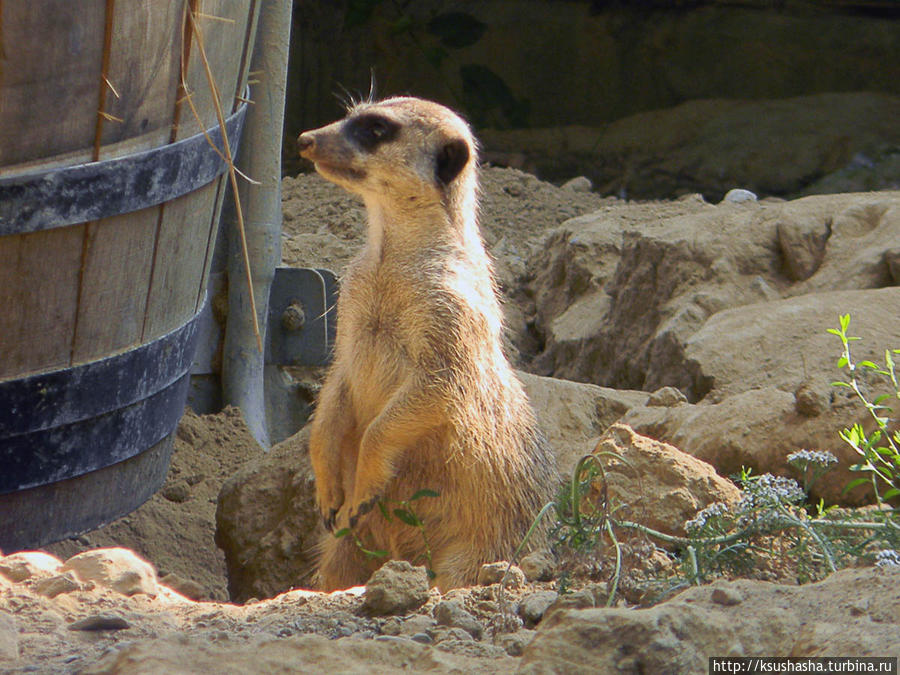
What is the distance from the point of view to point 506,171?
712 cm

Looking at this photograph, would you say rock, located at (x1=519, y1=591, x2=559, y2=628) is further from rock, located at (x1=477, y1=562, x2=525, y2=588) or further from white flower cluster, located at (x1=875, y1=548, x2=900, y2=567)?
white flower cluster, located at (x1=875, y1=548, x2=900, y2=567)

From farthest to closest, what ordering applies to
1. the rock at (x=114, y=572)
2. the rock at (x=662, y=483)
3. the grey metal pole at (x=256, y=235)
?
the grey metal pole at (x=256, y=235)
the rock at (x=662, y=483)
the rock at (x=114, y=572)

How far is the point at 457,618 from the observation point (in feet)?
6.72

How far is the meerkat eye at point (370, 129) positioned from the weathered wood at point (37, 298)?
817mm

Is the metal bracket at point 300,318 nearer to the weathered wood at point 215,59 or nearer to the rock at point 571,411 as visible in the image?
the rock at point 571,411

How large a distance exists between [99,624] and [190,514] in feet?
6.36

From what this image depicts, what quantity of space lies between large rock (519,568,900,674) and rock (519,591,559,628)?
45 centimetres

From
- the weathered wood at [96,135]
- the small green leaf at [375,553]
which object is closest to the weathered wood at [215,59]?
the weathered wood at [96,135]

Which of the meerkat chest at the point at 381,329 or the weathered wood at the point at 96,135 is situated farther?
the meerkat chest at the point at 381,329

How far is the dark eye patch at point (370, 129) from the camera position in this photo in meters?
3.19

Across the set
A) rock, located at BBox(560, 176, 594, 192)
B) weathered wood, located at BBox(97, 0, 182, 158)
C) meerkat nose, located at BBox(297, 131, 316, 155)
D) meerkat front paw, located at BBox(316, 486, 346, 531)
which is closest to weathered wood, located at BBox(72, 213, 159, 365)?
weathered wood, located at BBox(97, 0, 182, 158)

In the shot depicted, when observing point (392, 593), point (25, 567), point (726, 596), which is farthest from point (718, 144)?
point (726, 596)

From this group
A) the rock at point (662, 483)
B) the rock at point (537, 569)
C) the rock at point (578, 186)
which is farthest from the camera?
the rock at point (578, 186)

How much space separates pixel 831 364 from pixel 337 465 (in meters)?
1.63
